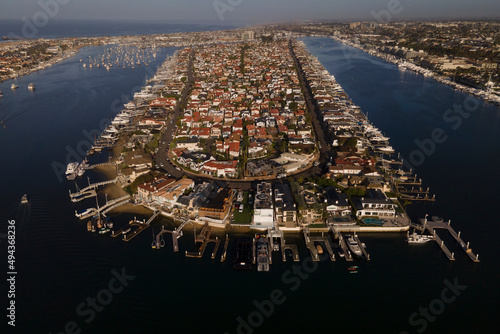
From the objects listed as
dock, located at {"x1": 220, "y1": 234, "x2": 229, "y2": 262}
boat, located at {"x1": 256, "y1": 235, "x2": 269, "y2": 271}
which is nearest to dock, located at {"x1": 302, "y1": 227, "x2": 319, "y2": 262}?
boat, located at {"x1": 256, "y1": 235, "x2": 269, "y2": 271}

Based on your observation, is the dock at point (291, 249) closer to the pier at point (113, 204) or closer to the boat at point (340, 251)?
the boat at point (340, 251)

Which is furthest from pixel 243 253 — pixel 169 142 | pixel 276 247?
pixel 169 142

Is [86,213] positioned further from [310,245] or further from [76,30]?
[76,30]

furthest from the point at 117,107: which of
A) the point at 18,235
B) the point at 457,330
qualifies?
the point at 457,330

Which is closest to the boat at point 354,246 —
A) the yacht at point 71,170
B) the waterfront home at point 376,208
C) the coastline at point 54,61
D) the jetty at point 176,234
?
the waterfront home at point 376,208

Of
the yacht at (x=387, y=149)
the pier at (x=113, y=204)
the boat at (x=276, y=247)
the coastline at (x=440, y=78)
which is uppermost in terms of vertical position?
the coastline at (x=440, y=78)
